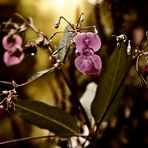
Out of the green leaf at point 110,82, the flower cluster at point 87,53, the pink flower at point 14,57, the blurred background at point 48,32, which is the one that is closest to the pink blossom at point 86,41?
the flower cluster at point 87,53

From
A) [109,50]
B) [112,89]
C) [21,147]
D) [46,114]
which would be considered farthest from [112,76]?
[21,147]

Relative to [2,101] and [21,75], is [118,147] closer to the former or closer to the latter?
[21,75]

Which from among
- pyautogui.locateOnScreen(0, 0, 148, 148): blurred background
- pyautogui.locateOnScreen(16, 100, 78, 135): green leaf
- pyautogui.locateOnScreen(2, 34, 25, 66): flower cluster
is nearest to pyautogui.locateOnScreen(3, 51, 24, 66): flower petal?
pyautogui.locateOnScreen(2, 34, 25, 66): flower cluster

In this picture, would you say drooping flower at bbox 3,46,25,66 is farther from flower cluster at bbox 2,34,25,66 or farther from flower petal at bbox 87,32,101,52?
flower petal at bbox 87,32,101,52

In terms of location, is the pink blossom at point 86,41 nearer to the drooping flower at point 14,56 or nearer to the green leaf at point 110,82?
the green leaf at point 110,82

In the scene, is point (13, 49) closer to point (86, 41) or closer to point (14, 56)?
point (14, 56)

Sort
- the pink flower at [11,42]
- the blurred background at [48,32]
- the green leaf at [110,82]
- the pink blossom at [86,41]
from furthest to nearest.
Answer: the blurred background at [48,32]
the pink flower at [11,42]
the green leaf at [110,82]
the pink blossom at [86,41]
